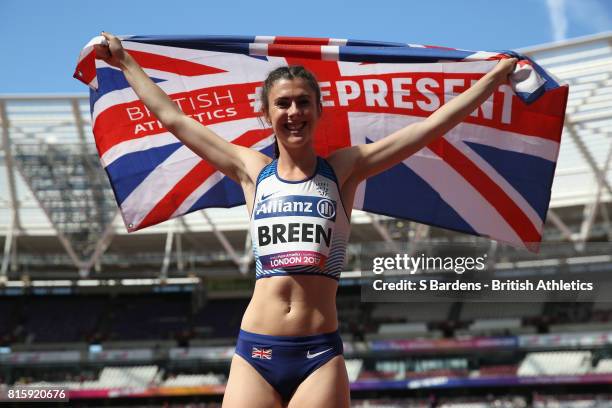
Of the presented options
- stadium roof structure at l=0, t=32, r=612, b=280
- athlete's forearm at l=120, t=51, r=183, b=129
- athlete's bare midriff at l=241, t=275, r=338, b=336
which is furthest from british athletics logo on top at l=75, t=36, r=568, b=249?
stadium roof structure at l=0, t=32, r=612, b=280

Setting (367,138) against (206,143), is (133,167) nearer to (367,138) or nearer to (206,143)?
(367,138)

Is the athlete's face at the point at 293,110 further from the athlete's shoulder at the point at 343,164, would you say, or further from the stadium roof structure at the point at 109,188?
the stadium roof structure at the point at 109,188

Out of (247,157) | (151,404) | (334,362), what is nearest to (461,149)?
(247,157)

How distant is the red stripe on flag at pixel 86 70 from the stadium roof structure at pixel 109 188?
65.6ft

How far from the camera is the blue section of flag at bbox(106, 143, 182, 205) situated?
5.61 meters

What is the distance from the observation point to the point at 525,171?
18.3 ft

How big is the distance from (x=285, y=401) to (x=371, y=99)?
2.78 meters

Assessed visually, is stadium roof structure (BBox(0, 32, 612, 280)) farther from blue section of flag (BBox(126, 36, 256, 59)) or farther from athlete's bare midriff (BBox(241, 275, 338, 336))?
athlete's bare midriff (BBox(241, 275, 338, 336))

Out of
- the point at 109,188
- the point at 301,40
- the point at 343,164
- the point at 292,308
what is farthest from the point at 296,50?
the point at 109,188

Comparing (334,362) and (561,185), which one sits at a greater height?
(561,185)

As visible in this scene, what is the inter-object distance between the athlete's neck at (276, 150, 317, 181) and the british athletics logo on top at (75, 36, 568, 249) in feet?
5.76

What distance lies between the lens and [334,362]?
11.3 feet

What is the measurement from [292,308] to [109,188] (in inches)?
1048

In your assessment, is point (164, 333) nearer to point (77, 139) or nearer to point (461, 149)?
point (77, 139)
